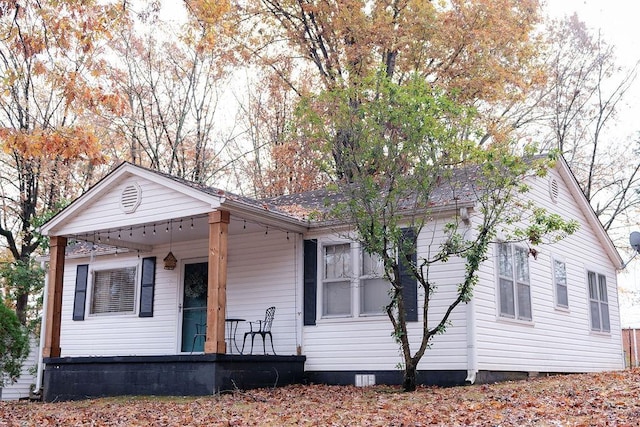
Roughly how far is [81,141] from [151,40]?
1606cm

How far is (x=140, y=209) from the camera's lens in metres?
11.8

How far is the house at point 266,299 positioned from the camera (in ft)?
35.4

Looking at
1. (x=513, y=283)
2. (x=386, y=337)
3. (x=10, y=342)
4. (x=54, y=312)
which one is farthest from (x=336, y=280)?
(x=10, y=342)

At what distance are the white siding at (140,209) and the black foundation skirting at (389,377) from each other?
3497 millimetres

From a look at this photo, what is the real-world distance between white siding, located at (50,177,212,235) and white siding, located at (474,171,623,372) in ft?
15.5

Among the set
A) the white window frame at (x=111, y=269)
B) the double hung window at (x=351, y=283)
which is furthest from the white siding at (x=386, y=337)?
the white window frame at (x=111, y=269)

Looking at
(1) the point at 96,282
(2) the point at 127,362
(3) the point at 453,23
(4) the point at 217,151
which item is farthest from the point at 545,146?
(2) the point at 127,362

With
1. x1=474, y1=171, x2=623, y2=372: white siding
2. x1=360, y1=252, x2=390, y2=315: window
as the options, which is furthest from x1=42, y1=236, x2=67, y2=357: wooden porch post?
x1=474, y1=171, x2=623, y2=372: white siding

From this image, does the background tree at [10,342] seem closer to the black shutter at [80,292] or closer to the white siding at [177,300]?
the white siding at [177,300]

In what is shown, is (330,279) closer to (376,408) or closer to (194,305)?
(194,305)

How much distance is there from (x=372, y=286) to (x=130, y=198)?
4393mm

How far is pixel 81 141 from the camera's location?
338 inches

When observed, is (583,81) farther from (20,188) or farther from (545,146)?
(20,188)

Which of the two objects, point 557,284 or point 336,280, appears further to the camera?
point 557,284
